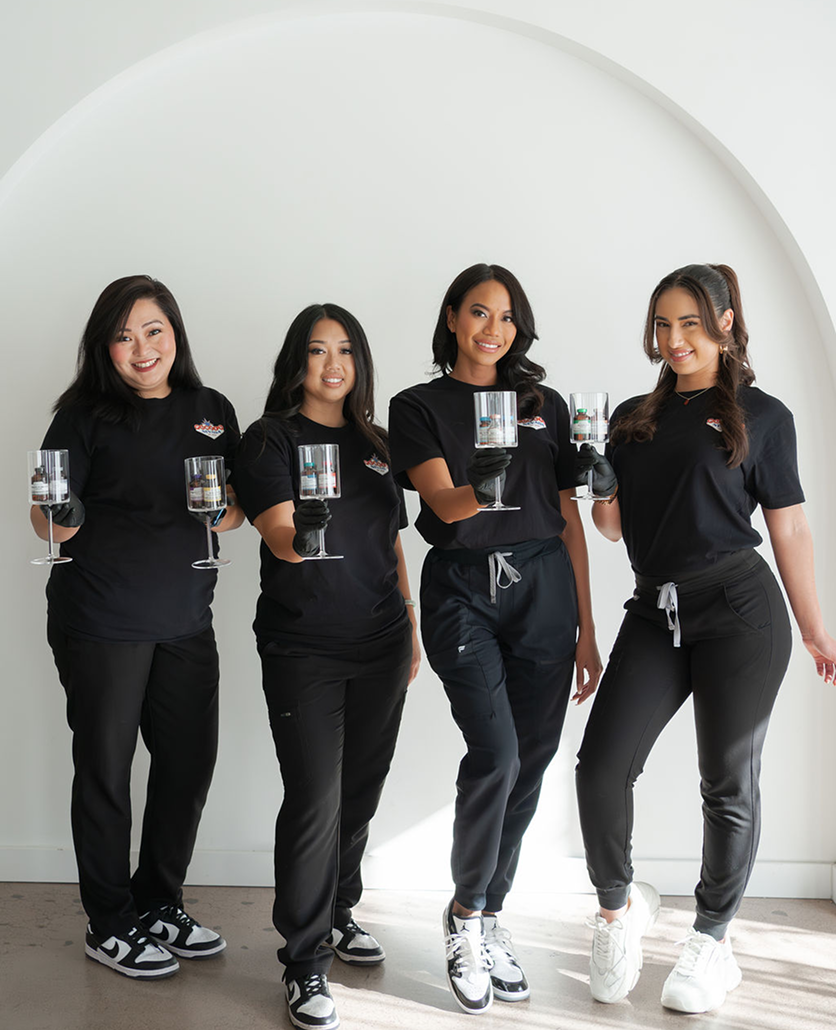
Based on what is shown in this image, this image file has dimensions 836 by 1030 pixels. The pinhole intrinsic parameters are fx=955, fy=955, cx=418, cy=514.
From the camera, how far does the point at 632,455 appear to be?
2596mm

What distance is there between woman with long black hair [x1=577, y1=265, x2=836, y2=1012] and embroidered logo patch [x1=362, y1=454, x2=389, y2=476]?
57 centimetres

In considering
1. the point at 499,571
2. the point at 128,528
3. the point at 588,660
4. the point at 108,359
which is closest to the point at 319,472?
the point at 499,571

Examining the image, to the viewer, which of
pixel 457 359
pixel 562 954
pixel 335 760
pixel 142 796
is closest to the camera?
pixel 335 760

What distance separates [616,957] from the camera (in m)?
2.62

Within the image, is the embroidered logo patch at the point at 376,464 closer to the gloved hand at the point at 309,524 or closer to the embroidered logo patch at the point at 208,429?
the gloved hand at the point at 309,524

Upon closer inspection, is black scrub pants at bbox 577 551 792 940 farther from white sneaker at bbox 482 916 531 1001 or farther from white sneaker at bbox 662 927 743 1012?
white sneaker at bbox 482 916 531 1001

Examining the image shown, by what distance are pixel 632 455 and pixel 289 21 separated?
6.51 ft

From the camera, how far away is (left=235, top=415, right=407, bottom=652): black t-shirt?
2531 millimetres

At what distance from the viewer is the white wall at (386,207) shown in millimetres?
3295

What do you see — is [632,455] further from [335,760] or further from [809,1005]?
[809,1005]

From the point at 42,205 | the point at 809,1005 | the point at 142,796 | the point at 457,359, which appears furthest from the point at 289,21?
the point at 809,1005

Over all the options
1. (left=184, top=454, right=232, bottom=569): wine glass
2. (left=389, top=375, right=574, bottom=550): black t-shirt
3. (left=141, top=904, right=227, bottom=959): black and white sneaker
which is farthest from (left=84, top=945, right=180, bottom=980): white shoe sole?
(left=389, top=375, right=574, bottom=550): black t-shirt

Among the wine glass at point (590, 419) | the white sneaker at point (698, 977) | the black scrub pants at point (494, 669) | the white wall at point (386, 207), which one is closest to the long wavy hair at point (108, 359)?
the white wall at point (386, 207)

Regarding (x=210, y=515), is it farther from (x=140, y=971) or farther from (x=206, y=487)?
(x=140, y=971)
